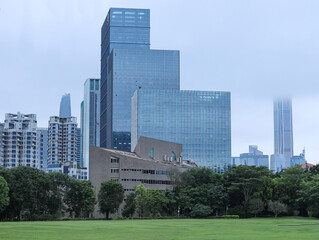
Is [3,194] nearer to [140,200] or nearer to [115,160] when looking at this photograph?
[140,200]

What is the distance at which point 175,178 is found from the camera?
12862 cm

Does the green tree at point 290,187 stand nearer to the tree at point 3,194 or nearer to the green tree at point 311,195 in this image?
the green tree at point 311,195

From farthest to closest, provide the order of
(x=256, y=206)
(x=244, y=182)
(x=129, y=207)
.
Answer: (x=244, y=182) < (x=256, y=206) < (x=129, y=207)

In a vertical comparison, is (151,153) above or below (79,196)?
above

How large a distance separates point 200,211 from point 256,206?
1339 cm

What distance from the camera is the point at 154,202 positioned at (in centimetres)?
10688

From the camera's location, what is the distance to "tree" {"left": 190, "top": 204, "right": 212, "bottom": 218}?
365ft

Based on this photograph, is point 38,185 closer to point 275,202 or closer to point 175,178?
point 175,178

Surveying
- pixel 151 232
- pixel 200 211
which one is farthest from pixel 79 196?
pixel 151 232

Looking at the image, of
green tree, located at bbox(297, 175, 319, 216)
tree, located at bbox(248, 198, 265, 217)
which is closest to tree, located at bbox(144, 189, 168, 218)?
tree, located at bbox(248, 198, 265, 217)

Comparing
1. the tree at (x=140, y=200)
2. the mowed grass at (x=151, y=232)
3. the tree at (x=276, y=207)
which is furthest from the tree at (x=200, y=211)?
the mowed grass at (x=151, y=232)

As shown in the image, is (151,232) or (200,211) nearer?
(151,232)

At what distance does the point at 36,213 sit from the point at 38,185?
21.4 feet

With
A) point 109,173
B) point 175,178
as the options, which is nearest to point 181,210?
point 175,178
